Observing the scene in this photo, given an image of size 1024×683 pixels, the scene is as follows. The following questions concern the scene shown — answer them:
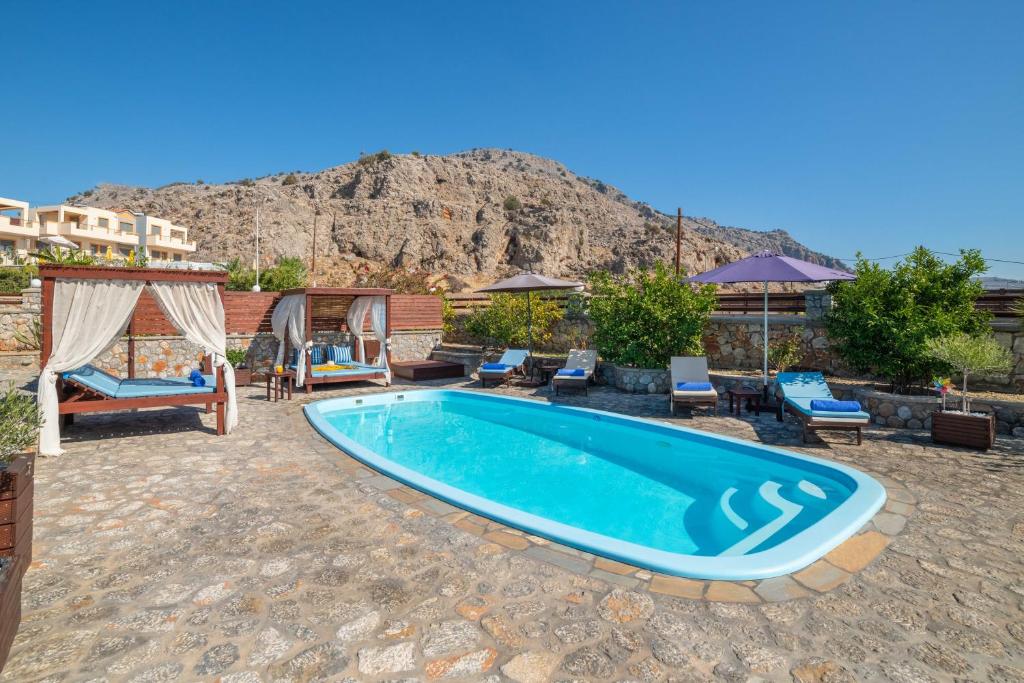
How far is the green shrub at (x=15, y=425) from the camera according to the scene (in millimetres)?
3043

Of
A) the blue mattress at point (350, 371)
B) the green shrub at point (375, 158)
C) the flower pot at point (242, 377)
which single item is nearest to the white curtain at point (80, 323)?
the blue mattress at point (350, 371)

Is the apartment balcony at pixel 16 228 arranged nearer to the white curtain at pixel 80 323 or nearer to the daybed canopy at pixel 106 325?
the daybed canopy at pixel 106 325

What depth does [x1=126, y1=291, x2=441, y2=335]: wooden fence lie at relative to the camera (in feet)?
38.8

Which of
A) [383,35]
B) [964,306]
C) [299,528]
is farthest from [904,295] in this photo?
[383,35]

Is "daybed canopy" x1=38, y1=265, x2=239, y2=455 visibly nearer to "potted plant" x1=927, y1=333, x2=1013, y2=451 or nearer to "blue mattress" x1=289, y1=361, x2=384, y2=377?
"blue mattress" x1=289, y1=361, x2=384, y2=377

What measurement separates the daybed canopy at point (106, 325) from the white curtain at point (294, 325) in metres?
3.46

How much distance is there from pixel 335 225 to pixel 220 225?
29.7 ft

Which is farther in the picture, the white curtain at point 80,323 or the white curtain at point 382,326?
the white curtain at point 382,326

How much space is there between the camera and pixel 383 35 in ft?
54.9

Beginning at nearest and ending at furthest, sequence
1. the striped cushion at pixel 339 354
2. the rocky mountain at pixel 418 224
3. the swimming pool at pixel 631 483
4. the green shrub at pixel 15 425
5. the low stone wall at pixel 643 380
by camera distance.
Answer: the green shrub at pixel 15 425, the swimming pool at pixel 631 483, the low stone wall at pixel 643 380, the striped cushion at pixel 339 354, the rocky mountain at pixel 418 224

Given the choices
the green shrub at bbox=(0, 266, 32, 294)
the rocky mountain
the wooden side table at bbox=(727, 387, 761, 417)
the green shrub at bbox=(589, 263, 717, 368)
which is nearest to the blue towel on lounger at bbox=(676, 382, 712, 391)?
the wooden side table at bbox=(727, 387, 761, 417)

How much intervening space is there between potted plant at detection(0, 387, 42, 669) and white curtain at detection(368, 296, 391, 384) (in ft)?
27.1

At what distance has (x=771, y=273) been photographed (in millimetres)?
7855

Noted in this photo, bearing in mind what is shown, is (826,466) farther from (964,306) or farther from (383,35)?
(383,35)
